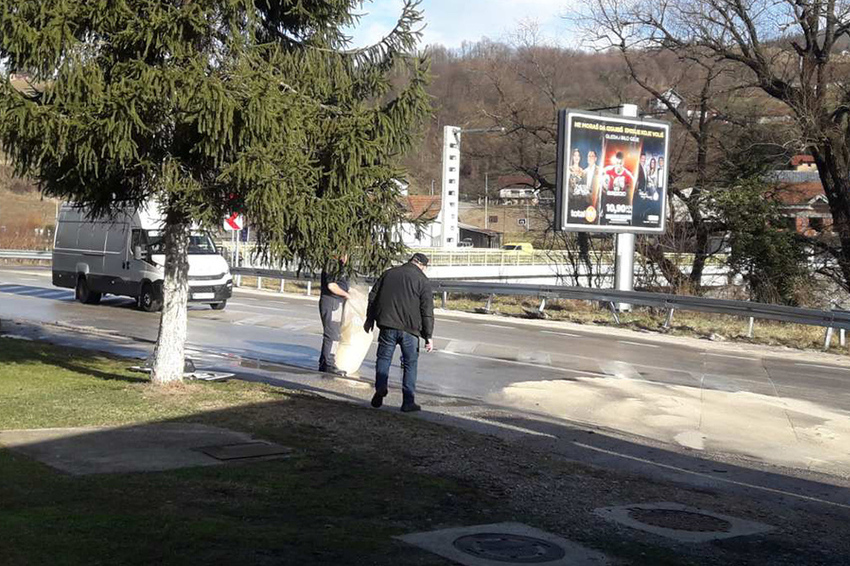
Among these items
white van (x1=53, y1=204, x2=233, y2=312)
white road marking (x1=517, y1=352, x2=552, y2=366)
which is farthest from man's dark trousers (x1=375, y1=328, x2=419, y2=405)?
white van (x1=53, y1=204, x2=233, y2=312)

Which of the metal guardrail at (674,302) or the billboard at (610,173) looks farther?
the billboard at (610,173)

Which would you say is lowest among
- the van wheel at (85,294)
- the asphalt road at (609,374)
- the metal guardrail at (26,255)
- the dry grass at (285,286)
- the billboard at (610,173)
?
the asphalt road at (609,374)

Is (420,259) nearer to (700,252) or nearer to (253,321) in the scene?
(253,321)

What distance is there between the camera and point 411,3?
1059 centimetres

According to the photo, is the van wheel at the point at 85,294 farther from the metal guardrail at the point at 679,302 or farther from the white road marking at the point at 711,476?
the white road marking at the point at 711,476

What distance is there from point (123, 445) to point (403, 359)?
3.41 metres

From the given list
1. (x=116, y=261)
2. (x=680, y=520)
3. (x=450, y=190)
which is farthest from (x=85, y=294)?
(x=680, y=520)

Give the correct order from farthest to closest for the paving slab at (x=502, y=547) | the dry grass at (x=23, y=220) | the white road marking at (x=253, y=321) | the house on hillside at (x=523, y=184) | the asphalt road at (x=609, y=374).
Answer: the dry grass at (x=23, y=220)
the house on hillside at (x=523, y=184)
the white road marking at (x=253, y=321)
the asphalt road at (x=609, y=374)
the paving slab at (x=502, y=547)

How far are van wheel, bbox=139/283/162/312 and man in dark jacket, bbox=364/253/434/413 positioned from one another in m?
14.8

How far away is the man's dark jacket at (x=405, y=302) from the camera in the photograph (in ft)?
34.2

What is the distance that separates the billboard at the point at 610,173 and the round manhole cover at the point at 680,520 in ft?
65.2

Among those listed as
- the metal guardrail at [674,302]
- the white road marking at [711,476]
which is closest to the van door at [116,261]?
the metal guardrail at [674,302]

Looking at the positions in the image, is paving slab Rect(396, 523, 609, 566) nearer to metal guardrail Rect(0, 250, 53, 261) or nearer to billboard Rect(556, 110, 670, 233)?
billboard Rect(556, 110, 670, 233)

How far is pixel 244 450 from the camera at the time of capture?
26.1 ft
